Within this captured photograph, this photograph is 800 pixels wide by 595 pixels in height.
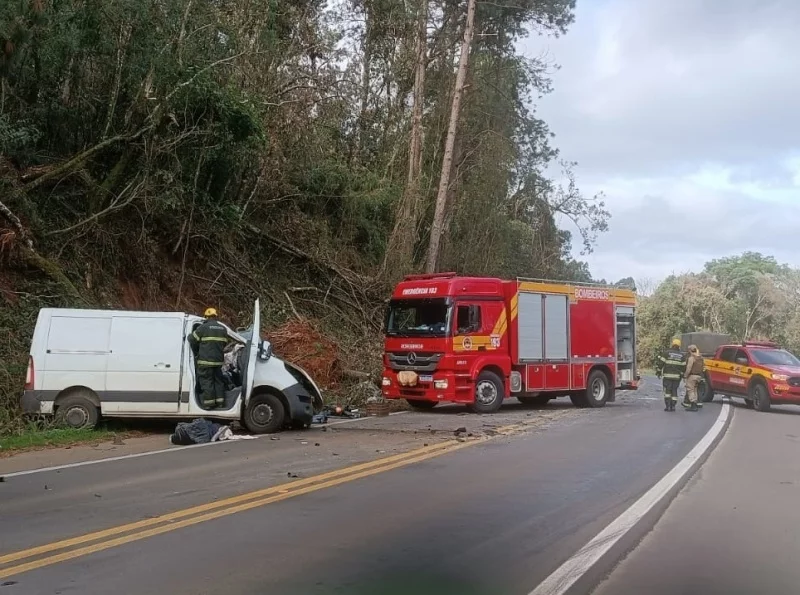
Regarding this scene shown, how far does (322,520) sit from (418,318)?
34.4 feet

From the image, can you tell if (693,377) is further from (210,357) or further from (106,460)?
(106,460)

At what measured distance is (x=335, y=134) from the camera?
26281 mm

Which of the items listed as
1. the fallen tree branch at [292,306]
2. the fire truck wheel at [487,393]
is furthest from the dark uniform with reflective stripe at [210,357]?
the fallen tree branch at [292,306]

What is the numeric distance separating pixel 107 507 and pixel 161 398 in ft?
16.8

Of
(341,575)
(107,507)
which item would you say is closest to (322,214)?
(107,507)

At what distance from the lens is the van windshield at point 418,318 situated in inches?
658

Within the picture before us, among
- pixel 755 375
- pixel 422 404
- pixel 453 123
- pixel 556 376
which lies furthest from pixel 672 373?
pixel 453 123

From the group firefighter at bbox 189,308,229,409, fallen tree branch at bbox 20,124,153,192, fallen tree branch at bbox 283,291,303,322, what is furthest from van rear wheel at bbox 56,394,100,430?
fallen tree branch at bbox 283,291,303,322

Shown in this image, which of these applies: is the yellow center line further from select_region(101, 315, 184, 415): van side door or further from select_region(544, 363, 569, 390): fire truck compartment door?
select_region(544, 363, 569, 390): fire truck compartment door

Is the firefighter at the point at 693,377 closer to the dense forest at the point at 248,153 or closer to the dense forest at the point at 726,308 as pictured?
the dense forest at the point at 248,153

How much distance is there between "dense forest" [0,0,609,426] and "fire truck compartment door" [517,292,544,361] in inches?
218

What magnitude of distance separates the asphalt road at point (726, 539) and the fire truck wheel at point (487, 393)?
636 cm

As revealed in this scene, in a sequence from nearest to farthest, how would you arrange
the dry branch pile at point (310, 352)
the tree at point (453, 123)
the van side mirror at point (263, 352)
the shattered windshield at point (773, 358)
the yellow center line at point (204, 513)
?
the yellow center line at point (204, 513) → the van side mirror at point (263, 352) → the dry branch pile at point (310, 352) → the shattered windshield at point (773, 358) → the tree at point (453, 123)

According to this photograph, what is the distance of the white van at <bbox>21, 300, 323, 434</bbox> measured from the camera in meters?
12.0
